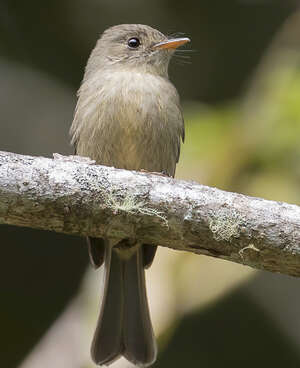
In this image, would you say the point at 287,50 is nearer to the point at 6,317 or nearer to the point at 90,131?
the point at 90,131

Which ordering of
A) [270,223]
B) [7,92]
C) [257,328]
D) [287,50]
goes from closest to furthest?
[270,223] → [287,50] → [257,328] → [7,92]

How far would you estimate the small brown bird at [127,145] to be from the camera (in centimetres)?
484

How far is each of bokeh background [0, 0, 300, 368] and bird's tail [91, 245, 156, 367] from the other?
0.09 meters

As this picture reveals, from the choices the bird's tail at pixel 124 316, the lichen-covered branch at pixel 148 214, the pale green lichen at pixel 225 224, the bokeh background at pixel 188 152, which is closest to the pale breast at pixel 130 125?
the bokeh background at pixel 188 152

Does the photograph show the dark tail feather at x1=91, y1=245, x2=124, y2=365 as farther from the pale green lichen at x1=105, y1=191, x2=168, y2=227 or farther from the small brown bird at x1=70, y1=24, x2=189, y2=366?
the pale green lichen at x1=105, y1=191, x2=168, y2=227

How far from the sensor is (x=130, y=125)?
4.81 meters

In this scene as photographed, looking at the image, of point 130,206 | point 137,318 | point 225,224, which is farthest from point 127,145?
point 225,224

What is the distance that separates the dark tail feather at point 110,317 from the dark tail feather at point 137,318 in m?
0.04

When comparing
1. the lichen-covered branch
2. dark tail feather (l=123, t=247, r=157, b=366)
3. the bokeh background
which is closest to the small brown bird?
dark tail feather (l=123, t=247, r=157, b=366)

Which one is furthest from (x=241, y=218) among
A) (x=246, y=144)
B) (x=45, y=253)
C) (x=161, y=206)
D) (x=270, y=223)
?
(x=45, y=253)

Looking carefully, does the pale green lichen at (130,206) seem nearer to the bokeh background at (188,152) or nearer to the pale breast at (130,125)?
the pale breast at (130,125)

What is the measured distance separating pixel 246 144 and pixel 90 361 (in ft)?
5.31

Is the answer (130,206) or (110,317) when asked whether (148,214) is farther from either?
(110,317)

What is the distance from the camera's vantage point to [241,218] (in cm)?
368
